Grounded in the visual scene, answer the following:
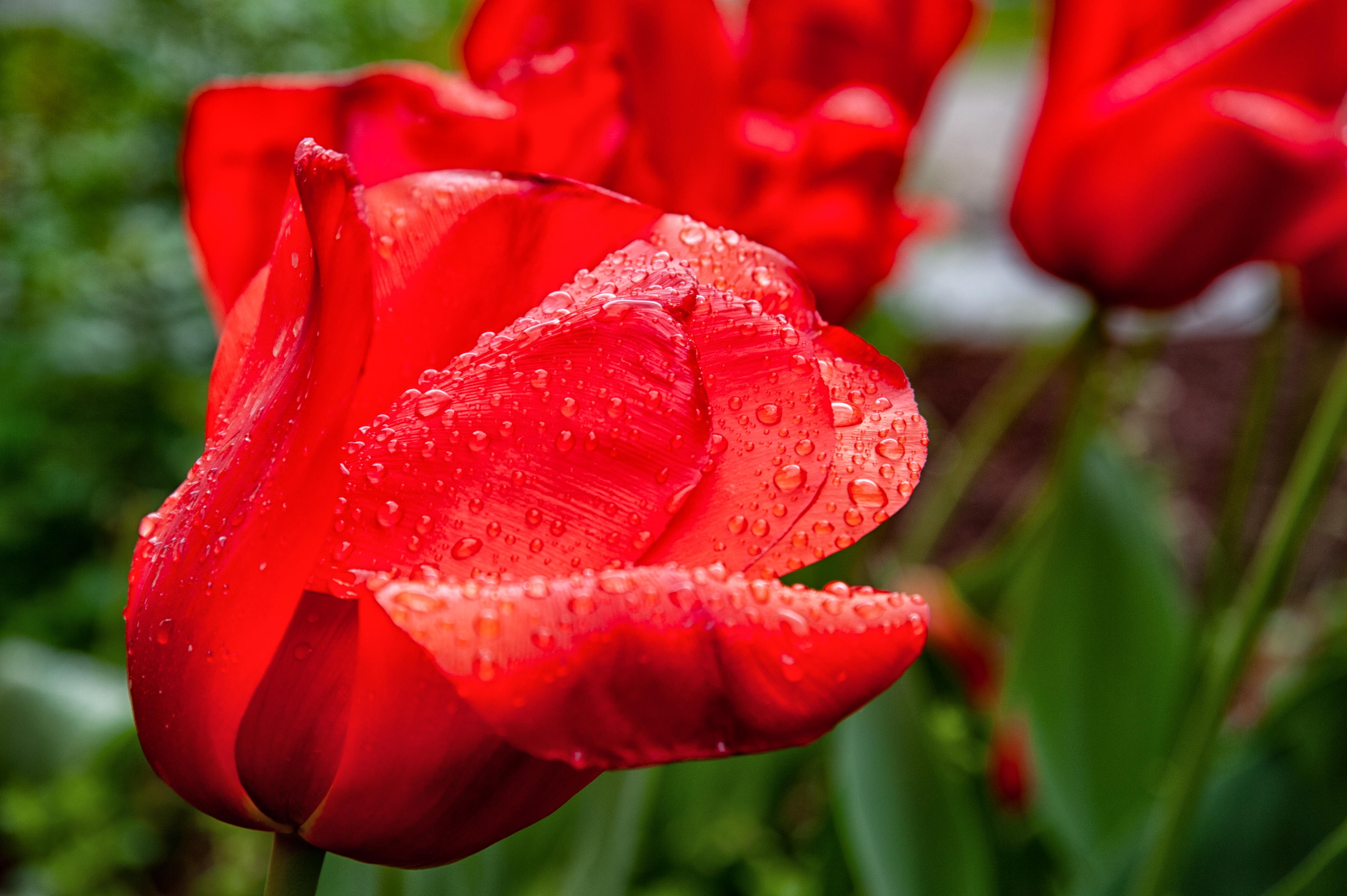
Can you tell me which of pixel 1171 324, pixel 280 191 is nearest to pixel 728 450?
pixel 280 191

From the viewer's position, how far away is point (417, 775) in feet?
0.67

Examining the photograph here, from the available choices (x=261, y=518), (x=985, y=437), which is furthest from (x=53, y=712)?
(x=261, y=518)

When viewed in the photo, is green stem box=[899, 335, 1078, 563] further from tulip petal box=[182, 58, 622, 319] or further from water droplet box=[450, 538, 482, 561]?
water droplet box=[450, 538, 482, 561]

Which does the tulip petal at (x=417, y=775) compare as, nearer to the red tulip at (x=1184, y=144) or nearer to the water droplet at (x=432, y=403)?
the water droplet at (x=432, y=403)

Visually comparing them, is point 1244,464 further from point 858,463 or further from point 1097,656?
point 858,463

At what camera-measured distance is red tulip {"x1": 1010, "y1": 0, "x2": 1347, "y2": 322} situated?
1.61ft

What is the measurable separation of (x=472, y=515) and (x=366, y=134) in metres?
0.16

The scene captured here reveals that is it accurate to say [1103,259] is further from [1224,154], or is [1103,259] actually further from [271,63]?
[271,63]

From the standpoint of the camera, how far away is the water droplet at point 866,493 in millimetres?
212

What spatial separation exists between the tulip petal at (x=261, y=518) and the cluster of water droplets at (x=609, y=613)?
33mm

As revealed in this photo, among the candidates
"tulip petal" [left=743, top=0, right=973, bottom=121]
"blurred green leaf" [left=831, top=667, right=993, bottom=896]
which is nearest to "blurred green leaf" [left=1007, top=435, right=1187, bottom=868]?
"blurred green leaf" [left=831, top=667, right=993, bottom=896]

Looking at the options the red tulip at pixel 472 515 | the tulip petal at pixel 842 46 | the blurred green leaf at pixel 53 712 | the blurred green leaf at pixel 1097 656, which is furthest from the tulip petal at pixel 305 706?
the blurred green leaf at pixel 53 712

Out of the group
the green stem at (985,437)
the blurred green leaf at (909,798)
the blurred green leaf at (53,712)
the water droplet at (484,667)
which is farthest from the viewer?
the blurred green leaf at (53,712)

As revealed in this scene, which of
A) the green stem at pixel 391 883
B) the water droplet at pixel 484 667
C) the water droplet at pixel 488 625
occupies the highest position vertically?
the water droplet at pixel 488 625
